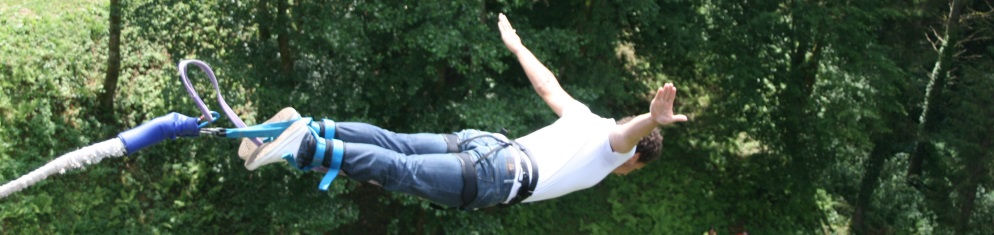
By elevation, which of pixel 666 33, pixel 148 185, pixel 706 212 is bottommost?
pixel 706 212

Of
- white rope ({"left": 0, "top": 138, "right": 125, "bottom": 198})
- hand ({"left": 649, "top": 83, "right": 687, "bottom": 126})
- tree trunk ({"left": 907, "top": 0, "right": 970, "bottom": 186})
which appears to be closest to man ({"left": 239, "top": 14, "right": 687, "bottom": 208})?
hand ({"left": 649, "top": 83, "right": 687, "bottom": 126})

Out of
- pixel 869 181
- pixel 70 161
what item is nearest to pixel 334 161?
pixel 70 161

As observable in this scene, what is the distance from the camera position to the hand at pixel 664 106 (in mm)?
4160

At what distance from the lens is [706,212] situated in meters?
12.8

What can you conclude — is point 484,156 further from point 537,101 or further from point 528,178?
point 537,101

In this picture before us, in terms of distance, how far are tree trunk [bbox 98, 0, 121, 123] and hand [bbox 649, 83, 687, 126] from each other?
6.63 metres

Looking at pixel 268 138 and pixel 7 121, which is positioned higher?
pixel 268 138

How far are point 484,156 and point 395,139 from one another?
419mm

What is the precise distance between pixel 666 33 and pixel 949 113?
12.4ft

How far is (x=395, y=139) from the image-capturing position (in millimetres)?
4891

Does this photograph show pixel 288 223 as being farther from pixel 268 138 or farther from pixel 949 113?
pixel 949 113

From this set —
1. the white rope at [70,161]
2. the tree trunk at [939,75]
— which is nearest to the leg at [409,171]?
the white rope at [70,161]

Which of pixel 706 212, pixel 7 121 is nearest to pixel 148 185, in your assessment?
pixel 7 121

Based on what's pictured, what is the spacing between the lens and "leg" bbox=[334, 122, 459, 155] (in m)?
4.80
